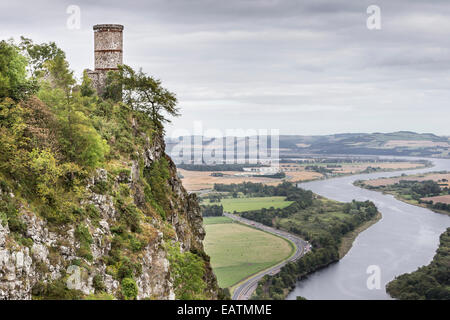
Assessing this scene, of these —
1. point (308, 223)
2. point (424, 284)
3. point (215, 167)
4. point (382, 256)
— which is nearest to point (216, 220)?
point (308, 223)

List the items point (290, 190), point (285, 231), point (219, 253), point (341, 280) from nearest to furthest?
point (341, 280)
point (219, 253)
point (285, 231)
point (290, 190)

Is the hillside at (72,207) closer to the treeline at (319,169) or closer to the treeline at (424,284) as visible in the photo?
the treeline at (424,284)

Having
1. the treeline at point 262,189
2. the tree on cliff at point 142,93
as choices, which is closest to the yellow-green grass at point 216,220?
the treeline at point 262,189

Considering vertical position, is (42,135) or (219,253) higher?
(42,135)

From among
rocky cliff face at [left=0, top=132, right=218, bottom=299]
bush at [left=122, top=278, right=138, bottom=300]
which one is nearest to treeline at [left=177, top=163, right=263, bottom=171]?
rocky cliff face at [left=0, top=132, right=218, bottom=299]
